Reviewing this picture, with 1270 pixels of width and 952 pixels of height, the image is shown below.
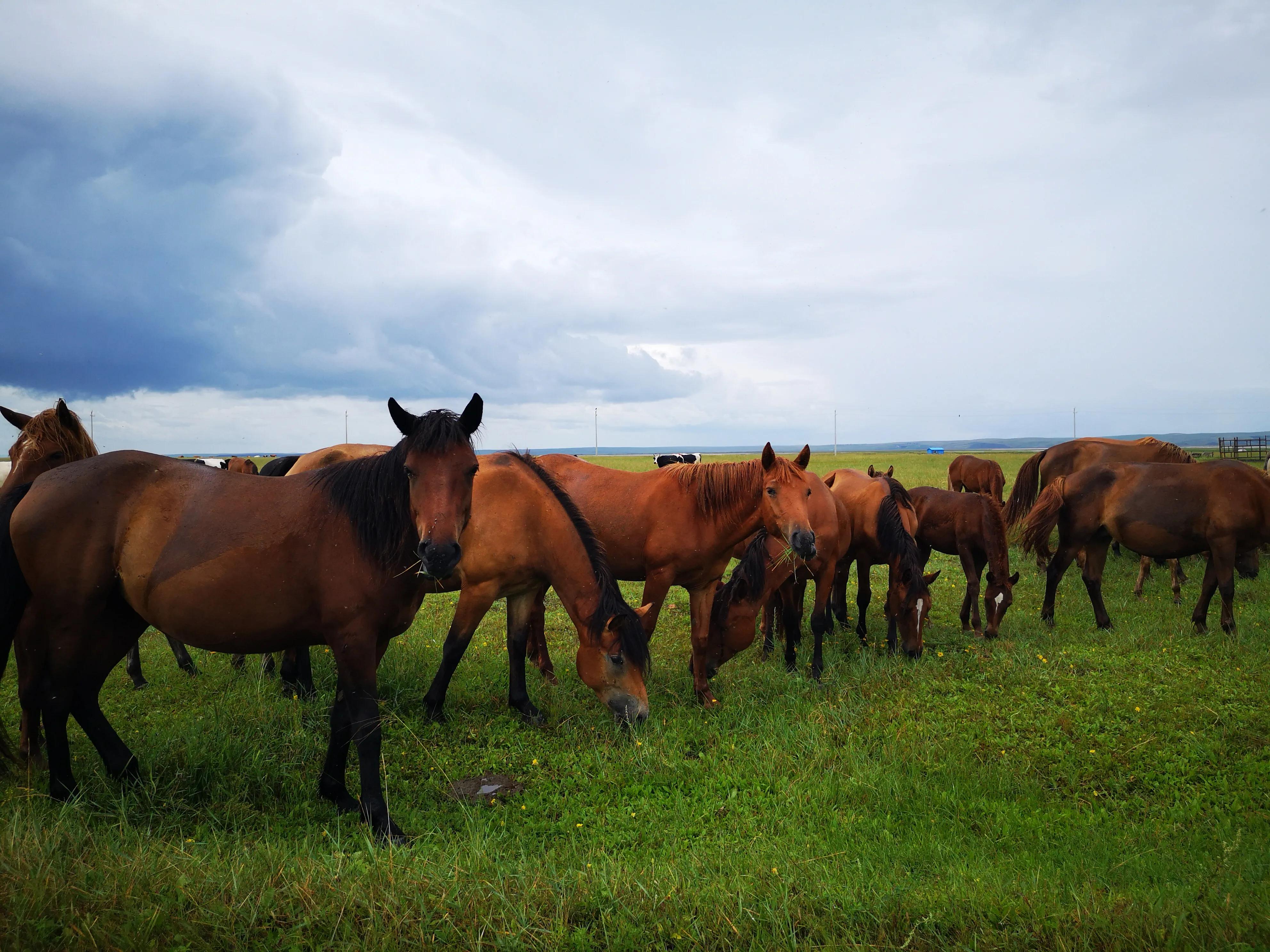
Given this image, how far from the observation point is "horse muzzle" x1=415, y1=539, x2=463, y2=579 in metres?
3.89

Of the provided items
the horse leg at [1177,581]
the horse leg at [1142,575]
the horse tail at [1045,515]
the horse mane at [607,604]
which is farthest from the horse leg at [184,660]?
the horse leg at [1142,575]

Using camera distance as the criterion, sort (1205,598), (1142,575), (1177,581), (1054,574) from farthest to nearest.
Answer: (1142,575), (1177,581), (1054,574), (1205,598)

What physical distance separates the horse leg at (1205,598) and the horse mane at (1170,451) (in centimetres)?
483

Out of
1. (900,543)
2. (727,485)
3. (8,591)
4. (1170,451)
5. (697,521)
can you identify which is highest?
(1170,451)

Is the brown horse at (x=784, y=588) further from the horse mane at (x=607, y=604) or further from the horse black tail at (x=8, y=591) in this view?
the horse black tail at (x=8, y=591)

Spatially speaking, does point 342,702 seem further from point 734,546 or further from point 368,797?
point 734,546

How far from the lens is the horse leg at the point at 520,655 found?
654 centimetres

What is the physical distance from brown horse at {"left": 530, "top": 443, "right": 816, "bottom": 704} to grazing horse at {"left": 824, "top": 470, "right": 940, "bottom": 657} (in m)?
1.83

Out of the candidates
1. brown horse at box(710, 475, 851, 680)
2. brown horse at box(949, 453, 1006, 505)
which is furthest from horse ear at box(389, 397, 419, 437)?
brown horse at box(949, 453, 1006, 505)

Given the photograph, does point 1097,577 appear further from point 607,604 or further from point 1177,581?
point 607,604

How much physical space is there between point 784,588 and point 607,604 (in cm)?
321

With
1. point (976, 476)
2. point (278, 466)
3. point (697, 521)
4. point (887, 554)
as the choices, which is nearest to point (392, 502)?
point (697, 521)

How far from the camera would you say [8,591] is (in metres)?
4.55

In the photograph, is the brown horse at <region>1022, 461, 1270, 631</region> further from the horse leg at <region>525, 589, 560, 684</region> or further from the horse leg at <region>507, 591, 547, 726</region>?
the horse leg at <region>507, 591, 547, 726</region>
